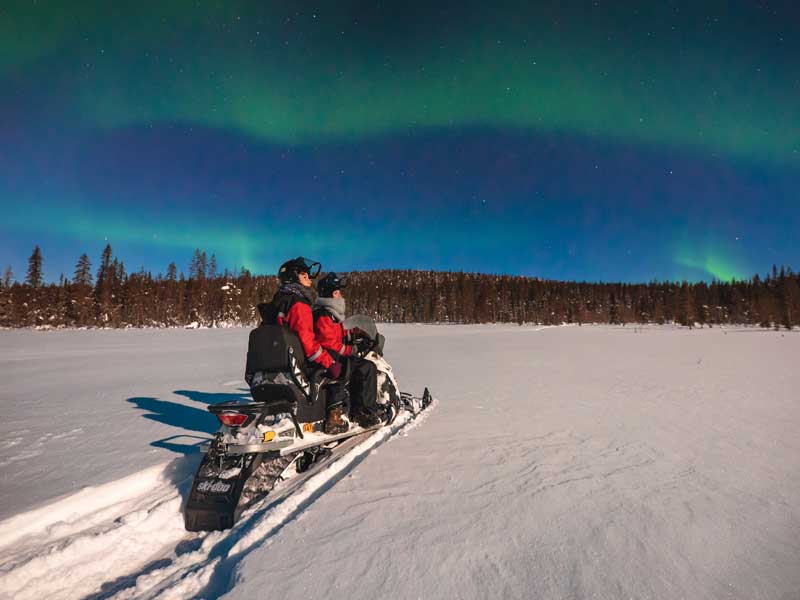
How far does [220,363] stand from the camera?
15.0 metres

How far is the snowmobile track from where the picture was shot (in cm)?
230

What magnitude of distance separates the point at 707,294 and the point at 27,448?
116403mm

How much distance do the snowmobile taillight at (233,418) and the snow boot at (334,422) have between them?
1228 millimetres

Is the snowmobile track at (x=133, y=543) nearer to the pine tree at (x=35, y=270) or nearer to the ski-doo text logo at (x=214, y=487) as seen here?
the ski-doo text logo at (x=214, y=487)

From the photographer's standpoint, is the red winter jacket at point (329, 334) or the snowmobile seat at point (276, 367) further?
the red winter jacket at point (329, 334)

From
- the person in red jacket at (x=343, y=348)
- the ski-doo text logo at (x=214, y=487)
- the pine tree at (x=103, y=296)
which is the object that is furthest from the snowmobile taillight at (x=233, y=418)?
the pine tree at (x=103, y=296)

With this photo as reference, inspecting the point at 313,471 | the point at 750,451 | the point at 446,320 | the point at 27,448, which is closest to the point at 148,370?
the point at 27,448

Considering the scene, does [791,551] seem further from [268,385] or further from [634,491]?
[268,385]

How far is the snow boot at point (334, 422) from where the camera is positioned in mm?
4379

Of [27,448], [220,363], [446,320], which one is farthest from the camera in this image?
[446,320]

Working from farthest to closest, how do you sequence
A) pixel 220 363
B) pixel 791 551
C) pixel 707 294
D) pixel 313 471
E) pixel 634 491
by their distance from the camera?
pixel 707 294 < pixel 220 363 < pixel 313 471 < pixel 634 491 < pixel 791 551

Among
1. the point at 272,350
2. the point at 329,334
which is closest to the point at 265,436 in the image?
the point at 272,350

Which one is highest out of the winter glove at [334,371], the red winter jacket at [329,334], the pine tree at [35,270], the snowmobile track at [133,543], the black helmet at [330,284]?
the pine tree at [35,270]

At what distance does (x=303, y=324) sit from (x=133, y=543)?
2090mm
